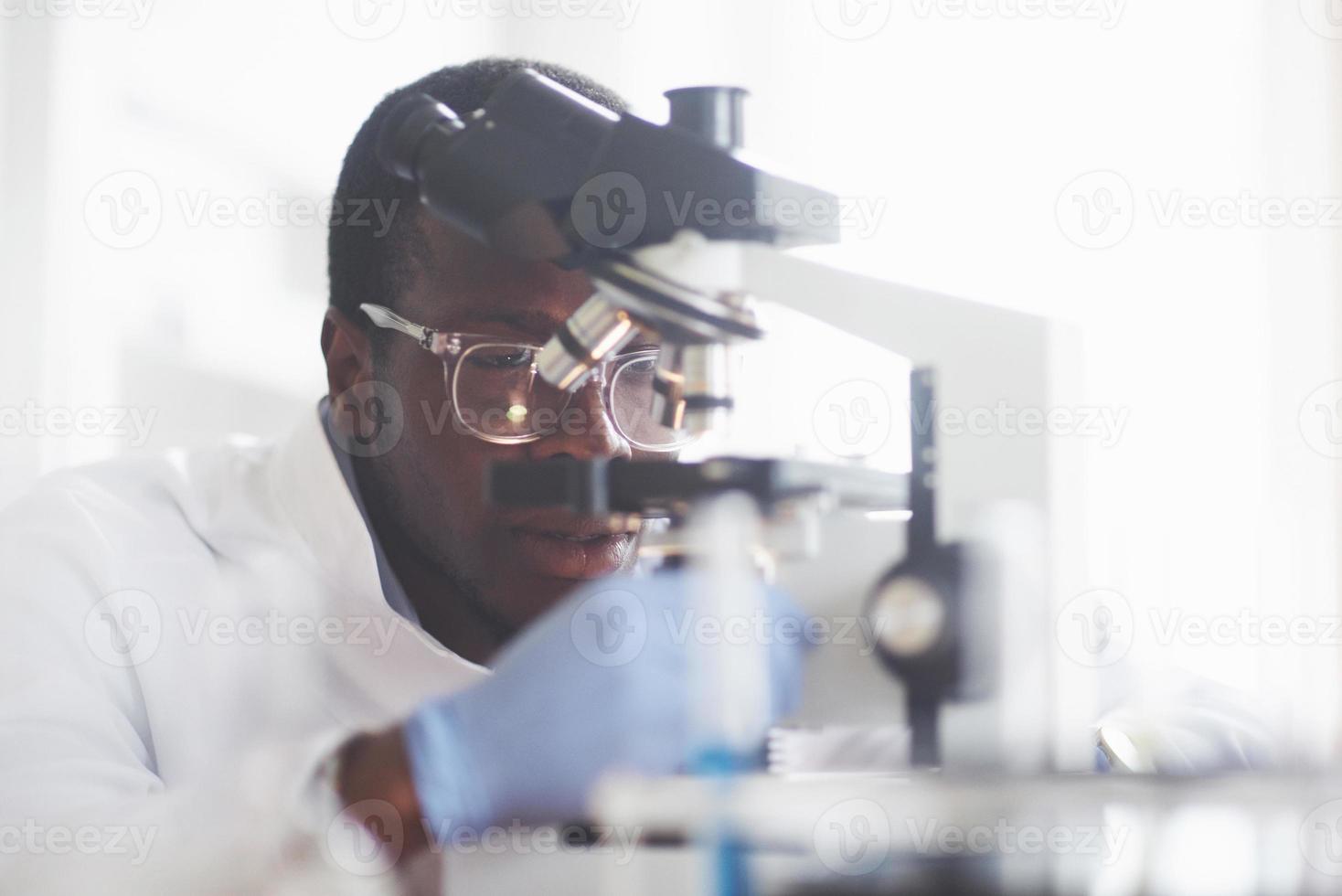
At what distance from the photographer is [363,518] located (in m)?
1.29

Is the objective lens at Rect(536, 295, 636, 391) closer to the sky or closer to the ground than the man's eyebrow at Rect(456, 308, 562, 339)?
closer to the ground

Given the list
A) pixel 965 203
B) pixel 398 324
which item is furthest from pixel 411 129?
pixel 965 203

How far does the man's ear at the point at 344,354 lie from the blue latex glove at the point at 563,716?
771 millimetres

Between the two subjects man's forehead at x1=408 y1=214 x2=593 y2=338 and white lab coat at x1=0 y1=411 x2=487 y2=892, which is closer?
white lab coat at x1=0 y1=411 x2=487 y2=892

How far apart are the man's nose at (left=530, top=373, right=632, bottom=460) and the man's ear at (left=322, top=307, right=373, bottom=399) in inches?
14.1

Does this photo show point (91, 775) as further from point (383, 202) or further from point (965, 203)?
point (965, 203)

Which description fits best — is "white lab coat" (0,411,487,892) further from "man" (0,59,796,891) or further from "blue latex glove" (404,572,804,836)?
"blue latex glove" (404,572,804,836)

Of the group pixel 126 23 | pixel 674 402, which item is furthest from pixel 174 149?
pixel 674 402

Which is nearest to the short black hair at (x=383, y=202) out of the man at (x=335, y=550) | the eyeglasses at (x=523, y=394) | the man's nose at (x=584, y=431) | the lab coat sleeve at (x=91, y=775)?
the man at (x=335, y=550)

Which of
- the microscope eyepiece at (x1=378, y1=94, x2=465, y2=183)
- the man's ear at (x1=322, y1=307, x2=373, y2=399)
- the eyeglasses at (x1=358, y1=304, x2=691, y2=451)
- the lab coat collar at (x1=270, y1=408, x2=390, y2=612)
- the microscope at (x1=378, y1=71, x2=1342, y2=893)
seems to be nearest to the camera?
the microscope at (x1=378, y1=71, x2=1342, y2=893)

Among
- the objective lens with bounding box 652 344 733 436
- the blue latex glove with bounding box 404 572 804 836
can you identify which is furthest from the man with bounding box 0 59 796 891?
the objective lens with bounding box 652 344 733 436

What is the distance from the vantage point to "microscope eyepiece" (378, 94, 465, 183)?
81 cm

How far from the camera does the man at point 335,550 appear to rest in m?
1.08

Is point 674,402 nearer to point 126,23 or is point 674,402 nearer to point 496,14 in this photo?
point 126,23
